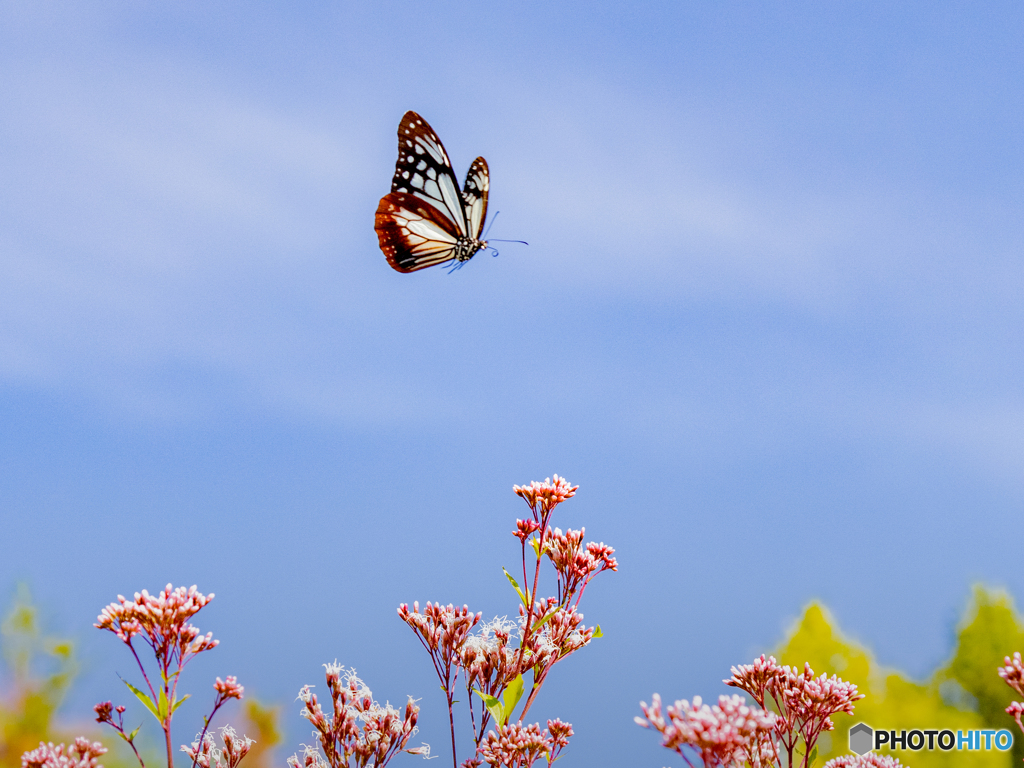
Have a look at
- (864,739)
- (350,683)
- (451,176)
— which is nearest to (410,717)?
(350,683)

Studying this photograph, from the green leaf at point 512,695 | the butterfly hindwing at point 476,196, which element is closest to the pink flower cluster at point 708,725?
the green leaf at point 512,695

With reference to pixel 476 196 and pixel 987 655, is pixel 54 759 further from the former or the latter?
pixel 987 655

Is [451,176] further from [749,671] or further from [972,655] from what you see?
[972,655]

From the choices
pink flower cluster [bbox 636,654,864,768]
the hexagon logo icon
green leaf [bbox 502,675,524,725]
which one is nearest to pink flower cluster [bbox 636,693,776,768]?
pink flower cluster [bbox 636,654,864,768]

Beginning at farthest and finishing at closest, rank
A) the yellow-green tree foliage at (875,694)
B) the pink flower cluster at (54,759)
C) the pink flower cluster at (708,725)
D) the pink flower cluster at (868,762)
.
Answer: the yellow-green tree foliage at (875,694), the pink flower cluster at (868,762), the pink flower cluster at (54,759), the pink flower cluster at (708,725)

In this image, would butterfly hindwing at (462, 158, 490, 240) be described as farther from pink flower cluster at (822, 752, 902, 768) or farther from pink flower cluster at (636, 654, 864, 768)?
pink flower cluster at (822, 752, 902, 768)

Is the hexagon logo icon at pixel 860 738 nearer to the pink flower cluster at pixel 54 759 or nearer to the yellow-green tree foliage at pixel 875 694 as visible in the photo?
the yellow-green tree foliage at pixel 875 694
